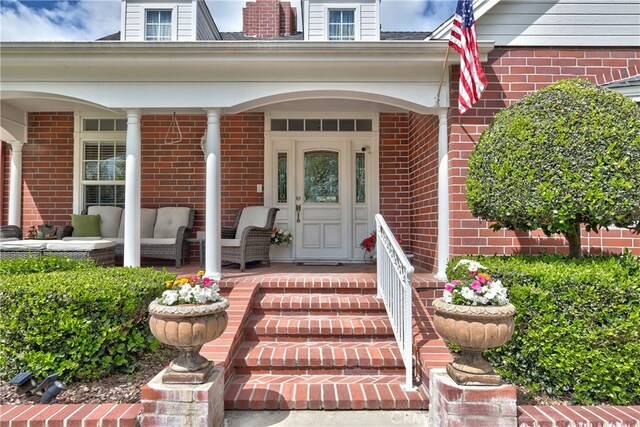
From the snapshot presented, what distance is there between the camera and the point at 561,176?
3082 millimetres

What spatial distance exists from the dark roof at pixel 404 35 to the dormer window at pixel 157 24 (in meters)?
3.68

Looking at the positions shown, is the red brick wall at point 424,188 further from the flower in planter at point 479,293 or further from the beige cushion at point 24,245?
the beige cushion at point 24,245

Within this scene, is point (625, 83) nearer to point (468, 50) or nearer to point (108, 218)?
point (468, 50)

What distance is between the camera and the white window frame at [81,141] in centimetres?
643

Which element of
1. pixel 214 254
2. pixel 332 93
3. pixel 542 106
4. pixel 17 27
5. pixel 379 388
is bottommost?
pixel 379 388

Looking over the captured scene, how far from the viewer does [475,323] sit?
2344mm

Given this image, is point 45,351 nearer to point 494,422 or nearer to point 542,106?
point 494,422

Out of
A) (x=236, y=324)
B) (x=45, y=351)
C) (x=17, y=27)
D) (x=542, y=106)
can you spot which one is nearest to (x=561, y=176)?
(x=542, y=106)

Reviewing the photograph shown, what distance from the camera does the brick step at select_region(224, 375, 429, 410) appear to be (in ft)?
9.00

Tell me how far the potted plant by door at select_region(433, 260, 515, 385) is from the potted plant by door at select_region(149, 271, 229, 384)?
57.0 inches

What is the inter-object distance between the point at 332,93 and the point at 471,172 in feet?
6.13

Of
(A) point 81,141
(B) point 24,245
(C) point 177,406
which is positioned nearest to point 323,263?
(C) point 177,406

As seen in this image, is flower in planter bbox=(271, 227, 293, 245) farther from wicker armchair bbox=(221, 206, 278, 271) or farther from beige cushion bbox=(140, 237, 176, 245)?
beige cushion bbox=(140, 237, 176, 245)

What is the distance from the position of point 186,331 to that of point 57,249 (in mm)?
3534
